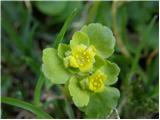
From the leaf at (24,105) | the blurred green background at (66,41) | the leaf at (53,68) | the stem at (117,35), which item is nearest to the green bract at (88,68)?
the leaf at (53,68)

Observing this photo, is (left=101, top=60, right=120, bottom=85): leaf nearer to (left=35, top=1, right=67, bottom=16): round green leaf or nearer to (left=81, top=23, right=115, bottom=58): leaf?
(left=81, top=23, right=115, bottom=58): leaf

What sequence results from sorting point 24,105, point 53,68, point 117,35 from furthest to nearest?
1. point 117,35
2. point 24,105
3. point 53,68

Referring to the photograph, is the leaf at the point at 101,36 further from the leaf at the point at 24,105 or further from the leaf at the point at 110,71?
the leaf at the point at 24,105

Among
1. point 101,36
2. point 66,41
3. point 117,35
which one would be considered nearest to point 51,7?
point 66,41

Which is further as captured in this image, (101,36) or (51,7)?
(51,7)

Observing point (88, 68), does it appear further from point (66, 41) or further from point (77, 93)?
point (66, 41)

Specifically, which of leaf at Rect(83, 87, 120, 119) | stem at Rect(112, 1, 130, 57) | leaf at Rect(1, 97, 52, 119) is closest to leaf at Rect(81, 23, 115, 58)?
leaf at Rect(83, 87, 120, 119)
